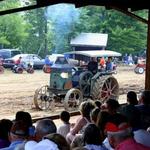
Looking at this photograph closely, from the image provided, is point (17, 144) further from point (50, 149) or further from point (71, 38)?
point (71, 38)

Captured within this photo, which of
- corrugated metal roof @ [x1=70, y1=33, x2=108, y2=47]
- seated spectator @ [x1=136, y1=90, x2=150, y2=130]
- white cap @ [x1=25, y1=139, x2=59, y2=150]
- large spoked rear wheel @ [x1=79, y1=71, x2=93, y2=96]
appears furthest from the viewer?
corrugated metal roof @ [x1=70, y1=33, x2=108, y2=47]

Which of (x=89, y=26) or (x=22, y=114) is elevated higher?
(x=89, y=26)

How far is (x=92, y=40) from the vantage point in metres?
37.2

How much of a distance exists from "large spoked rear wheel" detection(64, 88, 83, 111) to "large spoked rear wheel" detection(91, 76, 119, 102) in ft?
1.61

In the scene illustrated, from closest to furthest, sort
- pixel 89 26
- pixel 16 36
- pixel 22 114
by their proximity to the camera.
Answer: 1. pixel 22 114
2. pixel 16 36
3. pixel 89 26

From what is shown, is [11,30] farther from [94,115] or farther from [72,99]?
[94,115]

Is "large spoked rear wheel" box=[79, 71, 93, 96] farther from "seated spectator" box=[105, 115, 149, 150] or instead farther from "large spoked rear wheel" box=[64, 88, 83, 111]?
"seated spectator" box=[105, 115, 149, 150]

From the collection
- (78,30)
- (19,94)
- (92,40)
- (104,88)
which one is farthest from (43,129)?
(78,30)

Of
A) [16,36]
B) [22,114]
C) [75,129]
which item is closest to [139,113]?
[75,129]

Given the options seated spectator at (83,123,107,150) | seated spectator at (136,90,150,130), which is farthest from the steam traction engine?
seated spectator at (83,123,107,150)

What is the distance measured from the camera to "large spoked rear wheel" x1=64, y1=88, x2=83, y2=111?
11.4 m

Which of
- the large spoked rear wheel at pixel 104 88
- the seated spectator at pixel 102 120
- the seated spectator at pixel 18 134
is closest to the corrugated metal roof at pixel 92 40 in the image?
the large spoked rear wheel at pixel 104 88

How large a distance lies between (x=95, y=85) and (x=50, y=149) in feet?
29.5

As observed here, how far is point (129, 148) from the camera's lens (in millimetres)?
3426
